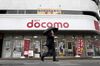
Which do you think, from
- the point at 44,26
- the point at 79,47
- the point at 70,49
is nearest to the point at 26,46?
the point at 44,26

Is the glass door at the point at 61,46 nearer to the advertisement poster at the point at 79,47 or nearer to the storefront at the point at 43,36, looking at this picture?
the storefront at the point at 43,36

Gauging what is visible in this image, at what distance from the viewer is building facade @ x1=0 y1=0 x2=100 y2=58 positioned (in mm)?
30188

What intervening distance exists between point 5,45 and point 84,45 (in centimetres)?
1123

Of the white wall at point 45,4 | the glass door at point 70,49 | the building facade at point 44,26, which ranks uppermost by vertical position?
A: the white wall at point 45,4

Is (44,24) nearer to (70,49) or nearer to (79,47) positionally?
(70,49)

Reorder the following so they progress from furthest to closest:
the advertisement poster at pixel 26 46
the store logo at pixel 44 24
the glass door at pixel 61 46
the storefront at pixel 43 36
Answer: the glass door at pixel 61 46
the advertisement poster at pixel 26 46
the storefront at pixel 43 36
the store logo at pixel 44 24

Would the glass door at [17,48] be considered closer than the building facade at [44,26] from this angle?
No

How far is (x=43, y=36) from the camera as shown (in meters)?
32.1

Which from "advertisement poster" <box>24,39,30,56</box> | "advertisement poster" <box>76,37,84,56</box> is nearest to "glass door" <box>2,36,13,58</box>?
"advertisement poster" <box>24,39,30,56</box>

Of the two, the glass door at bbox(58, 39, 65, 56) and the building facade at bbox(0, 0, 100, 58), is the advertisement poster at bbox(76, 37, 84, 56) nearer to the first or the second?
the building facade at bbox(0, 0, 100, 58)

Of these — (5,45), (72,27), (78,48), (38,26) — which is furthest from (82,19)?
(5,45)

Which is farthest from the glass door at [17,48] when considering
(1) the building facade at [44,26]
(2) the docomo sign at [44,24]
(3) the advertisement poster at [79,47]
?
(3) the advertisement poster at [79,47]

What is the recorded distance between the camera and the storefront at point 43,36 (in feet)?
98.8

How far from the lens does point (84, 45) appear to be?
32.2 meters
